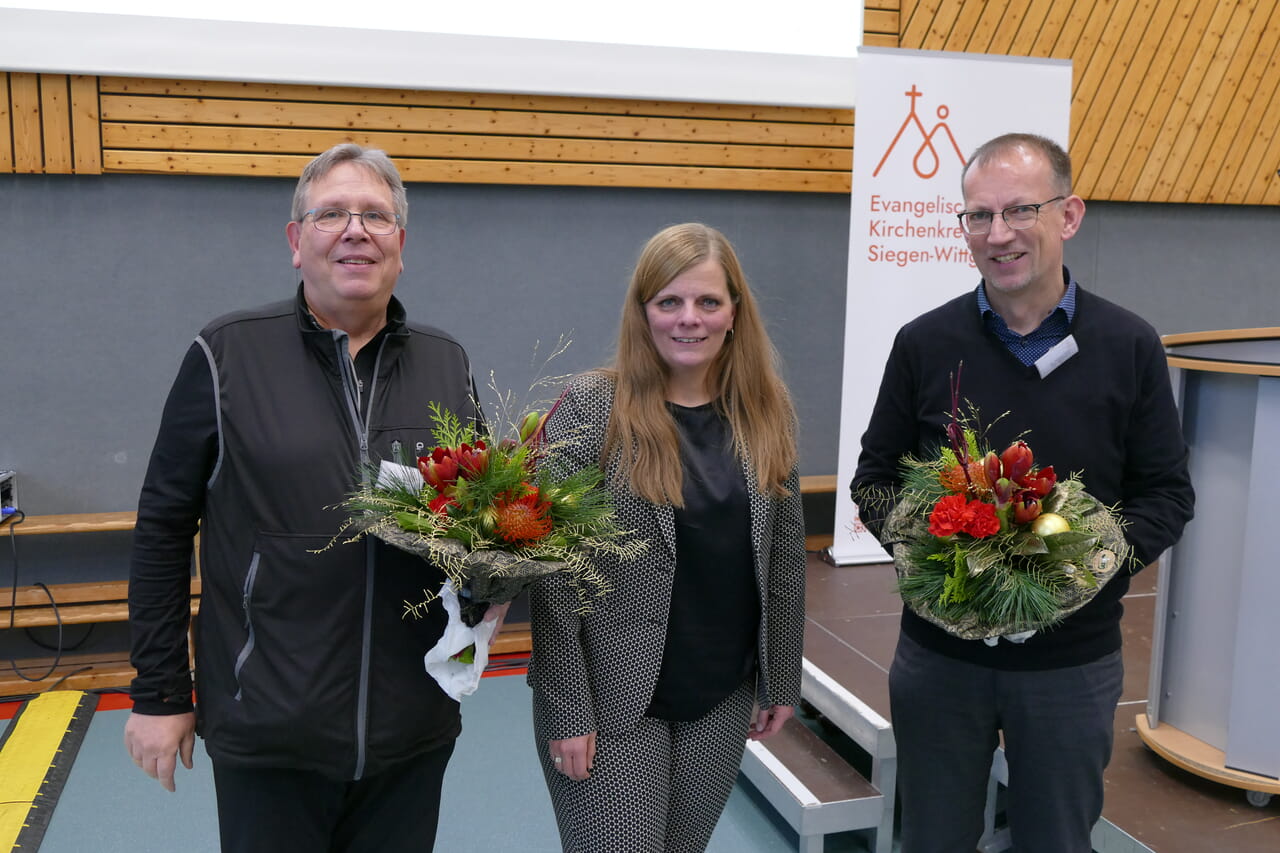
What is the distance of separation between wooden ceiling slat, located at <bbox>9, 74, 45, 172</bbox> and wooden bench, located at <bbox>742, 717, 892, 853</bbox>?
3891 mm

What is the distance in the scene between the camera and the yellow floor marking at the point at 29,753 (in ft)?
10.8

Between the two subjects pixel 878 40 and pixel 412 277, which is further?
pixel 878 40

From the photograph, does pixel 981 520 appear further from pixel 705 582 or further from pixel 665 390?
pixel 665 390

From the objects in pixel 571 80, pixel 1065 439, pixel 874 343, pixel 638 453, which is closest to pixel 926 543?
pixel 1065 439

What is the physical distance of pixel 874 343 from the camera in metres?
4.94

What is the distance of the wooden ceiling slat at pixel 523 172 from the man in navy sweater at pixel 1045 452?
3.31 meters

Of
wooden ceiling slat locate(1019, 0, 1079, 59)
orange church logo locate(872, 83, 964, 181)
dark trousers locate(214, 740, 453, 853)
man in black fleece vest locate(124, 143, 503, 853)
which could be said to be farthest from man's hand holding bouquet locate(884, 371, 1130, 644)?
wooden ceiling slat locate(1019, 0, 1079, 59)

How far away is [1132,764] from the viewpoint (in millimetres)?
2926

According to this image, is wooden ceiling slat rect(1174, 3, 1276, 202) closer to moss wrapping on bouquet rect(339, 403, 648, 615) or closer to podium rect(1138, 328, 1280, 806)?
podium rect(1138, 328, 1280, 806)

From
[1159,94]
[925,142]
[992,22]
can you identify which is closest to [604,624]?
[925,142]

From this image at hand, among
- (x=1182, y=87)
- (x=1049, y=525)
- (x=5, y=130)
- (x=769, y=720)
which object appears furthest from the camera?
(x=1182, y=87)

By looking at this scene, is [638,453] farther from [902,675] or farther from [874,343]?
[874,343]

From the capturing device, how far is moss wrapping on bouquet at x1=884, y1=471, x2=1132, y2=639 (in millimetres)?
1660

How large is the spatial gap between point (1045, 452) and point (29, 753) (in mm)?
3727
